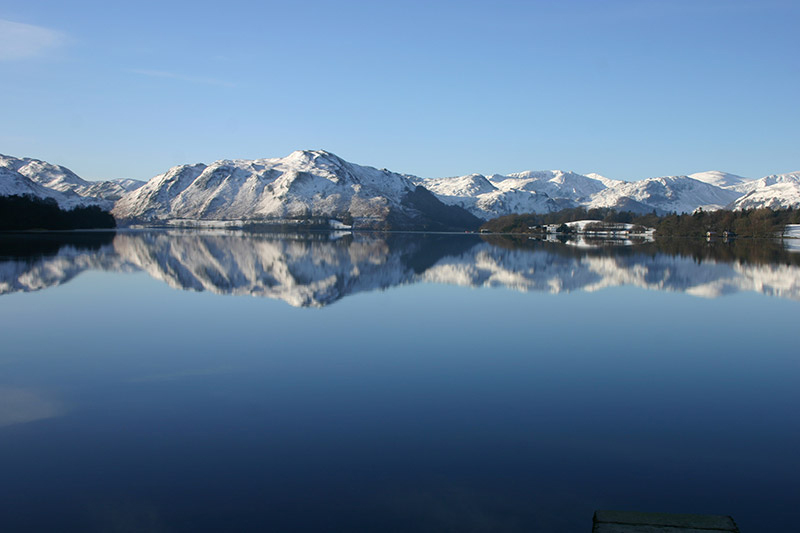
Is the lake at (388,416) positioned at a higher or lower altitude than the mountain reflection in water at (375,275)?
lower

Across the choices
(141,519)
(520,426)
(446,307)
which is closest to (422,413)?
(520,426)

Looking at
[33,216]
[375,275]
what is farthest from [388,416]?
[33,216]

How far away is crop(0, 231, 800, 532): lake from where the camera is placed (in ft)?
25.1

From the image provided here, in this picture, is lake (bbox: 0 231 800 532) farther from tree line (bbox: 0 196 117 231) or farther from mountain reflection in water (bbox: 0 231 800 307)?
tree line (bbox: 0 196 117 231)

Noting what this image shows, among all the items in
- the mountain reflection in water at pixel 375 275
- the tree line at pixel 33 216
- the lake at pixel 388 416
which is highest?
the tree line at pixel 33 216

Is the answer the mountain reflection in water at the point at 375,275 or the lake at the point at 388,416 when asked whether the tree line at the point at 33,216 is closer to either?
Result: the mountain reflection in water at the point at 375,275

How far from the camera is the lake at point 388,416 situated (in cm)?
766

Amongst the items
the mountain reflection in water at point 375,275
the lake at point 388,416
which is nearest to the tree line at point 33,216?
the mountain reflection in water at point 375,275

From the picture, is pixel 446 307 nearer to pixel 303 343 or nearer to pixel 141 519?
pixel 303 343

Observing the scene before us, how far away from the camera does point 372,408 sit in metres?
11.2

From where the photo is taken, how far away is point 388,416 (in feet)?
35.3

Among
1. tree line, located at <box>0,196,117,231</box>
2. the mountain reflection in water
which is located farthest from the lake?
tree line, located at <box>0,196,117,231</box>

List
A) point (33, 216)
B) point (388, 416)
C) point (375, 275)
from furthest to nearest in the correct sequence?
point (33, 216)
point (375, 275)
point (388, 416)

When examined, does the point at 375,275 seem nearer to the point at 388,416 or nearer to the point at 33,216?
the point at 388,416
